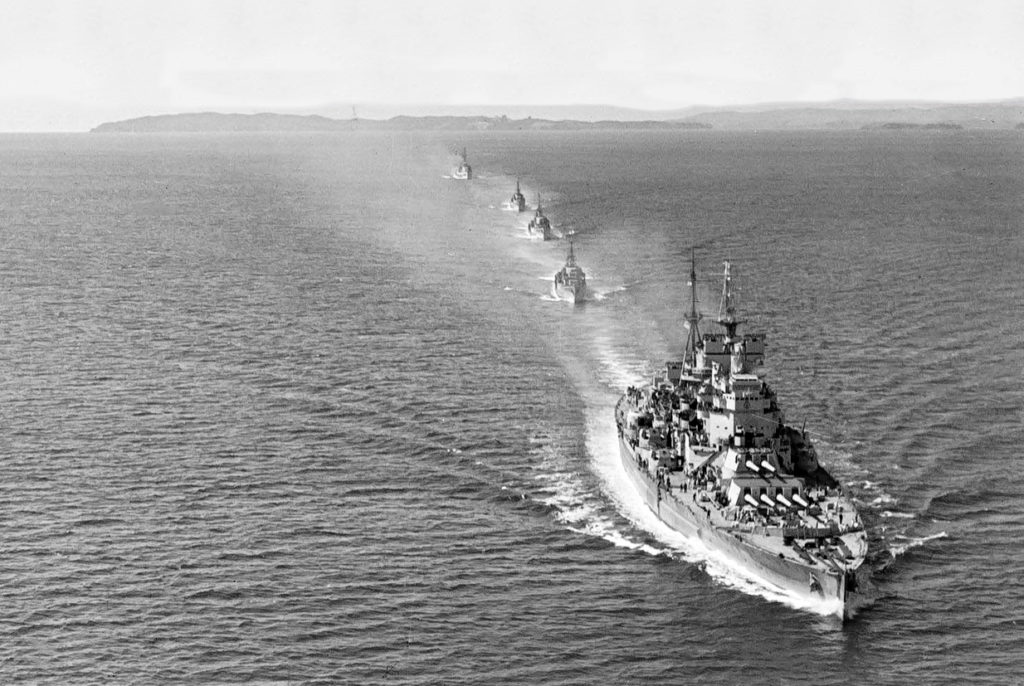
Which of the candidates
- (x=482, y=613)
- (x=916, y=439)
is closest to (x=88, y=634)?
(x=482, y=613)

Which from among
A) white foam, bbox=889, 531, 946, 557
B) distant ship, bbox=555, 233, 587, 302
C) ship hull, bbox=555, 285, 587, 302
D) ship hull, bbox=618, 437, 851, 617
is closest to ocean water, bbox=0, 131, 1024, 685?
white foam, bbox=889, 531, 946, 557

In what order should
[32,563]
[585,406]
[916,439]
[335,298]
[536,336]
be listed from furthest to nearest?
[335,298] → [536,336] → [585,406] → [916,439] → [32,563]

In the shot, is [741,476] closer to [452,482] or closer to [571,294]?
[452,482]

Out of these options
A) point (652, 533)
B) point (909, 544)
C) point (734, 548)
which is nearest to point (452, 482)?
point (652, 533)

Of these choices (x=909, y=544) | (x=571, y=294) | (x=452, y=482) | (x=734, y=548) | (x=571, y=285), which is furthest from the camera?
(x=571, y=285)

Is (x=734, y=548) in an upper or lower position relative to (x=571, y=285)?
lower

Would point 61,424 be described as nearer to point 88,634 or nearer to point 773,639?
point 88,634

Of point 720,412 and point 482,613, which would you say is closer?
point 482,613
